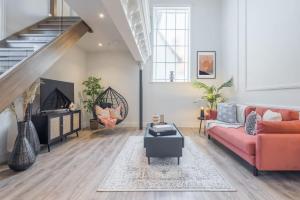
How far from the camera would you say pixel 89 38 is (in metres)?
5.64

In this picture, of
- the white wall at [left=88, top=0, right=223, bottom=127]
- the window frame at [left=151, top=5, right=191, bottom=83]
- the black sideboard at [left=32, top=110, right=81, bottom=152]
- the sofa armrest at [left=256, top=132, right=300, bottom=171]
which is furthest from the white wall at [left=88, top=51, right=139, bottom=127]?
the sofa armrest at [left=256, top=132, right=300, bottom=171]

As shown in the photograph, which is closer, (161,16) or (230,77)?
(230,77)

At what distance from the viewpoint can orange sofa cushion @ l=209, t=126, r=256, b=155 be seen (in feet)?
9.23

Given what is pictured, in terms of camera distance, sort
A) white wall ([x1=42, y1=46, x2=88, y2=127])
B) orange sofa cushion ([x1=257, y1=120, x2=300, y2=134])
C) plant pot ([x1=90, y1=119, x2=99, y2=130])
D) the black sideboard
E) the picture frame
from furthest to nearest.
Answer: the picture frame < plant pot ([x1=90, y1=119, x2=99, y2=130]) < white wall ([x1=42, y1=46, x2=88, y2=127]) < the black sideboard < orange sofa cushion ([x1=257, y1=120, x2=300, y2=134])

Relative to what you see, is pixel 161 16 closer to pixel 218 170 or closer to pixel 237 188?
pixel 218 170

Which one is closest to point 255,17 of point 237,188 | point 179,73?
point 179,73

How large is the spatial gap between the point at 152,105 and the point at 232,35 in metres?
3.15

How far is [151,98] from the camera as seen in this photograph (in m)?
6.98

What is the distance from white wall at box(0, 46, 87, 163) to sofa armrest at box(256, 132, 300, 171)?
378 centimetres

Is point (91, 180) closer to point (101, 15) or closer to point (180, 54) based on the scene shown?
Result: point (101, 15)

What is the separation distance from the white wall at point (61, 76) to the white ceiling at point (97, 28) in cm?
44

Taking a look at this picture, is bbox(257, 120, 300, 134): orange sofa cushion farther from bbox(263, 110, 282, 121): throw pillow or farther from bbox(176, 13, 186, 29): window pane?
bbox(176, 13, 186, 29): window pane

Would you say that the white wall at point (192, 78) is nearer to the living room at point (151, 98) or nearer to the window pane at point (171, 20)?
the living room at point (151, 98)

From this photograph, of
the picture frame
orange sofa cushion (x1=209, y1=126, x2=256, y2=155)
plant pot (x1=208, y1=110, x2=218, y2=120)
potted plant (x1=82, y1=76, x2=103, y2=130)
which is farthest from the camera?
the picture frame
